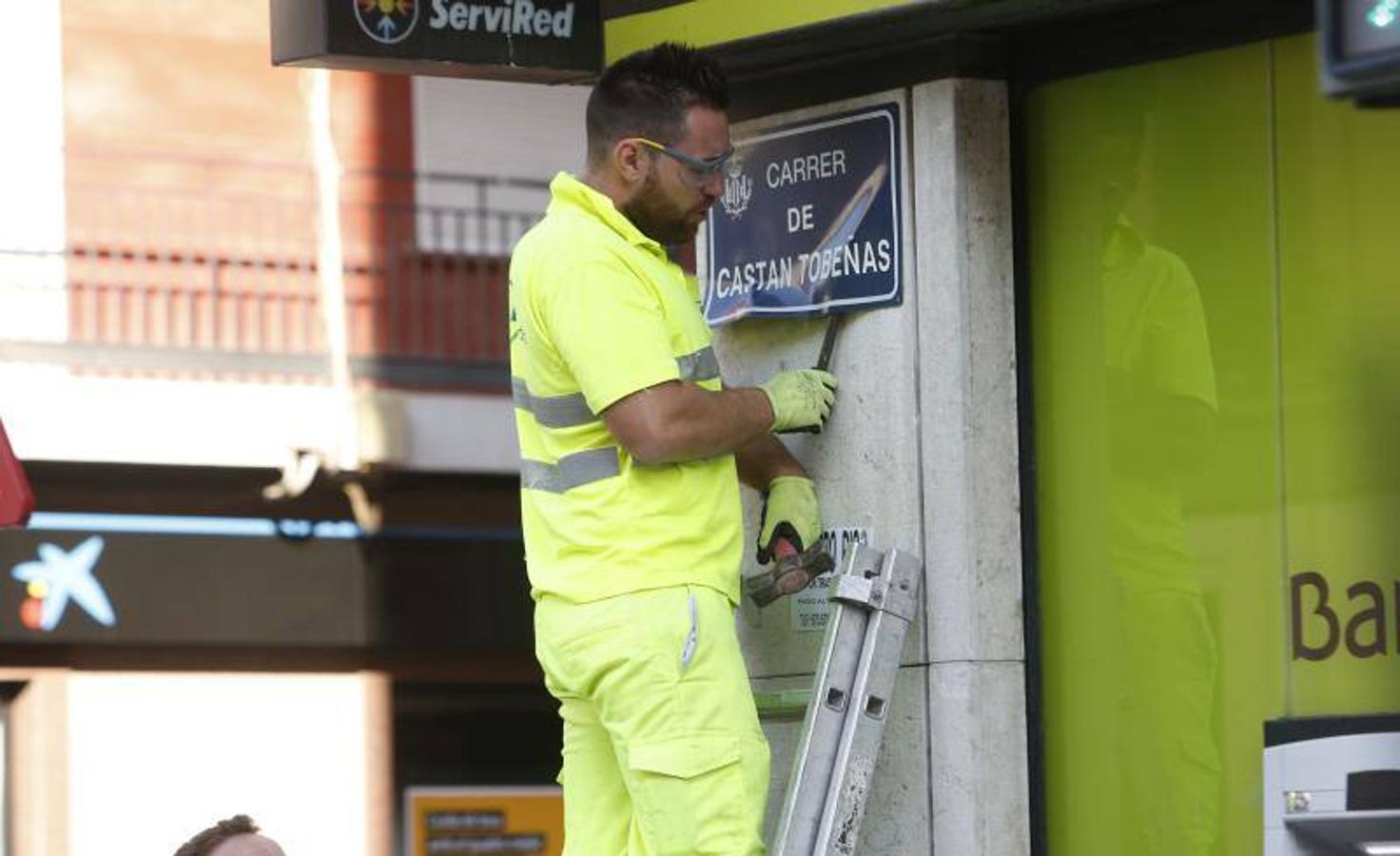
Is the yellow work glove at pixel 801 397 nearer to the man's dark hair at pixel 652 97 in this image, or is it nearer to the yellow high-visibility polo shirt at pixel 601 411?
the yellow high-visibility polo shirt at pixel 601 411

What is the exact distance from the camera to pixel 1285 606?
5.81 meters

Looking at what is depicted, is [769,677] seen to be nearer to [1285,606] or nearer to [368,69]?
[1285,606]

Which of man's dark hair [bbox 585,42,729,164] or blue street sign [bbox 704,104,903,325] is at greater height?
man's dark hair [bbox 585,42,729,164]

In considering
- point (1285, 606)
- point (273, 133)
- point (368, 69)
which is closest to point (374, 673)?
point (273, 133)

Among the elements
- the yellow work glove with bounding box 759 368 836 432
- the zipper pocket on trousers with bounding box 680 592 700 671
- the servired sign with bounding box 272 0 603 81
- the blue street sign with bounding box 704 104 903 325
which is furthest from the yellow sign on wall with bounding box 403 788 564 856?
the zipper pocket on trousers with bounding box 680 592 700 671

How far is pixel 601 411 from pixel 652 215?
0.47 m

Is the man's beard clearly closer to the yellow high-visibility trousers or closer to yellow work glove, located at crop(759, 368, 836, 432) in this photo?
yellow work glove, located at crop(759, 368, 836, 432)

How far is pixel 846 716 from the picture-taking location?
5895mm

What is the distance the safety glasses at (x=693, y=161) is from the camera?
18.9 feet

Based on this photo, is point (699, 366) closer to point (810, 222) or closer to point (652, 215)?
point (652, 215)

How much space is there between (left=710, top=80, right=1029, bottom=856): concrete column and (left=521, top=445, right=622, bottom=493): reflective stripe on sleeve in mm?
808

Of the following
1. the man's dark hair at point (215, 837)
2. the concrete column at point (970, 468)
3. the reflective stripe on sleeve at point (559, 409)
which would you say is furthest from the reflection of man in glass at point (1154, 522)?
the man's dark hair at point (215, 837)

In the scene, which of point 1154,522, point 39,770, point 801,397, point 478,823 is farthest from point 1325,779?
point 478,823

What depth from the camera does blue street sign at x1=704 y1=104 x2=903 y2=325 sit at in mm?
6273
